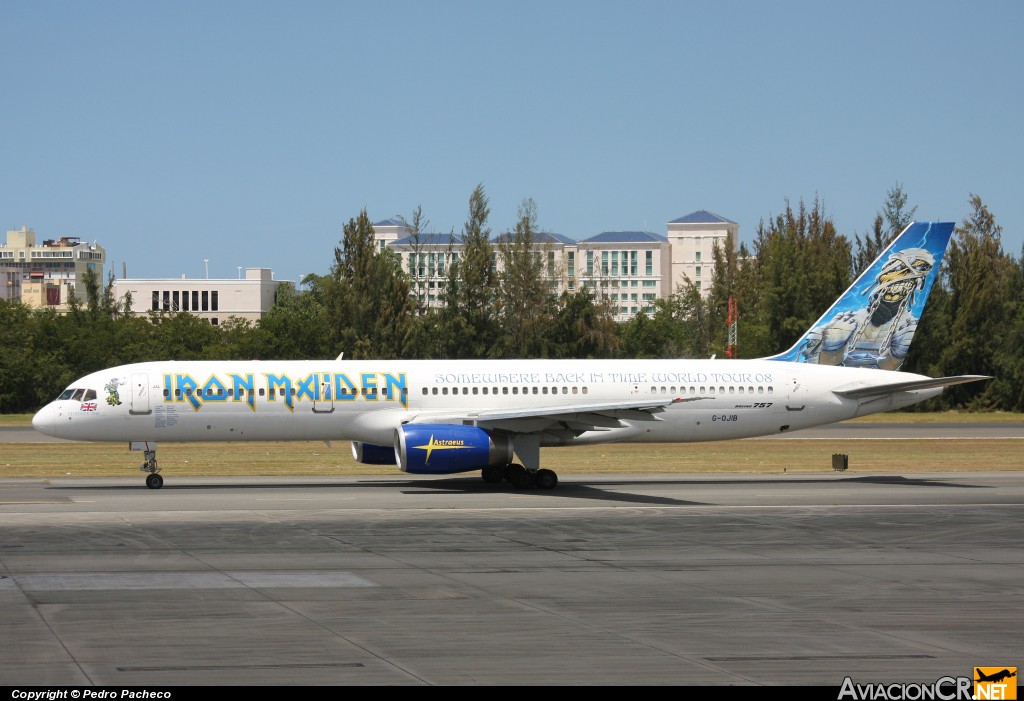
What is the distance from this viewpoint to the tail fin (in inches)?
1555

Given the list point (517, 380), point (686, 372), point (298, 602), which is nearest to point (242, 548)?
point (298, 602)

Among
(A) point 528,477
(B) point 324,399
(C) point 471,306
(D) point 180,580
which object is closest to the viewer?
(D) point 180,580

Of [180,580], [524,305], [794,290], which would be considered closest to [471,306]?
[524,305]

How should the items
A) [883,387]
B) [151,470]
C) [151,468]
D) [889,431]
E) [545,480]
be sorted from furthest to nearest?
[889,431] < [883,387] < [545,480] < [151,470] < [151,468]

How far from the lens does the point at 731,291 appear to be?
491 ft

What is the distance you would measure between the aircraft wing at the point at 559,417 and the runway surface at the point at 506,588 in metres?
2.49

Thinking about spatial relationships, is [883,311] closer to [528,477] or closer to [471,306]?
[528,477]

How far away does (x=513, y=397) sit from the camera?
121 ft

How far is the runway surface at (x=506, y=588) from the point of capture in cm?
1305

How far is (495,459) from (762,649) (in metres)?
20.6

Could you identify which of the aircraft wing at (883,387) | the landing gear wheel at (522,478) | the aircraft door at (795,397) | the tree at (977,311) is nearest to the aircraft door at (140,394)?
the landing gear wheel at (522,478)

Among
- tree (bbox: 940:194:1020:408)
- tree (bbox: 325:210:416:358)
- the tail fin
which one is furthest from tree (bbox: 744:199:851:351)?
the tail fin

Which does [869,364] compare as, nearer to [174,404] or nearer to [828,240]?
[174,404]

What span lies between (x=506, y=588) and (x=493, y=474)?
18.5 metres
